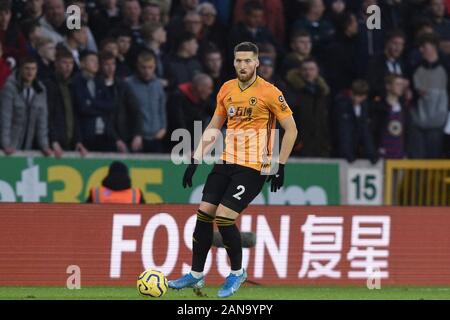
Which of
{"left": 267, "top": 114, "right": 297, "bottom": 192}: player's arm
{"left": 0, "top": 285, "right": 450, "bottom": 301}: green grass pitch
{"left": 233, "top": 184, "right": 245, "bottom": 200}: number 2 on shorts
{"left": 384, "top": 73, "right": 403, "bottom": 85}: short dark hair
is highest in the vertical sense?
{"left": 384, "top": 73, "right": 403, "bottom": 85}: short dark hair

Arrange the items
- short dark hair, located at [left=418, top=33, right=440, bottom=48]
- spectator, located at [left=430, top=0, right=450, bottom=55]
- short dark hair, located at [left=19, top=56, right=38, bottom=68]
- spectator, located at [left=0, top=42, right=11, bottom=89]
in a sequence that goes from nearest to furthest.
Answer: short dark hair, located at [left=19, top=56, right=38, bottom=68] < spectator, located at [left=0, top=42, right=11, bottom=89] < short dark hair, located at [left=418, top=33, right=440, bottom=48] < spectator, located at [left=430, top=0, right=450, bottom=55]

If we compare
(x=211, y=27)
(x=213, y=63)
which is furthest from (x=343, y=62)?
(x=213, y=63)

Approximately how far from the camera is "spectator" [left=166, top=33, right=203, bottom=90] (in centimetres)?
1766

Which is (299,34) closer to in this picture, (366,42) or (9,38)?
(366,42)

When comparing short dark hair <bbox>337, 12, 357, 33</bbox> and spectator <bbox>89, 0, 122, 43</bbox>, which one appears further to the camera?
short dark hair <bbox>337, 12, 357, 33</bbox>

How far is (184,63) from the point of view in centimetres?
1772

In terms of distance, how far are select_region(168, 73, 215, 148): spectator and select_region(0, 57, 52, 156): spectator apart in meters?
1.84

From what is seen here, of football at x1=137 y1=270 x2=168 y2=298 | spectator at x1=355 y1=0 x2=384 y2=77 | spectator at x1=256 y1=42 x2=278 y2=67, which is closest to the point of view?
football at x1=137 y1=270 x2=168 y2=298

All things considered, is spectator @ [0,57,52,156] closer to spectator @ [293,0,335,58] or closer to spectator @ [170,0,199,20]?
spectator @ [170,0,199,20]

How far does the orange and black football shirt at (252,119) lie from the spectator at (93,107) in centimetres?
494

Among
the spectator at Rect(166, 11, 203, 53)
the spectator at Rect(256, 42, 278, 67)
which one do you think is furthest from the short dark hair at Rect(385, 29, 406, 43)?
the spectator at Rect(166, 11, 203, 53)

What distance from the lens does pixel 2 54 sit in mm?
16516

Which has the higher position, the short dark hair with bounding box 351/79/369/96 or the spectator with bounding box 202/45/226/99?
the spectator with bounding box 202/45/226/99

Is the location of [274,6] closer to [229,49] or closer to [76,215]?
[229,49]
